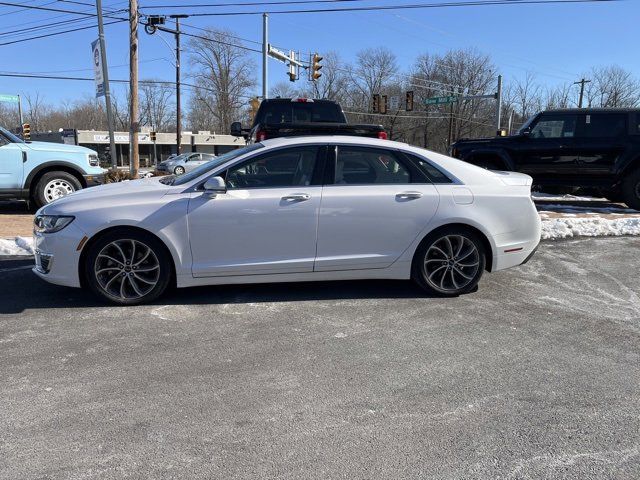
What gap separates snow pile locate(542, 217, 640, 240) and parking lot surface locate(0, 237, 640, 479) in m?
3.02

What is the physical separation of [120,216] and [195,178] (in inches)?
30.1

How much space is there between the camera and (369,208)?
489cm

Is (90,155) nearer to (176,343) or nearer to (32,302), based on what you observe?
(32,302)

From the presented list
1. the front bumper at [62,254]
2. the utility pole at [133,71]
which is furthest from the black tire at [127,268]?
the utility pole at [133,71]

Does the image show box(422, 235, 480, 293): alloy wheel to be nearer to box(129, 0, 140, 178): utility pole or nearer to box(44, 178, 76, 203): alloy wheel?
box(44, 178, 76, 203): alloy wheel

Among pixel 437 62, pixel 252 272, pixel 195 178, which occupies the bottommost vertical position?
pixel 252 272

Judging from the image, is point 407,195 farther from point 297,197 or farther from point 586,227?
point 586,227

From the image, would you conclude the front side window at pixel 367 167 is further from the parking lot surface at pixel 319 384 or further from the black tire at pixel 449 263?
the parking lot surface at pixel 319 384

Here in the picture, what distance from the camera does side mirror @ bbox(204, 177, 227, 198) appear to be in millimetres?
4594

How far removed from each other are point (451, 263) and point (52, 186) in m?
7.73

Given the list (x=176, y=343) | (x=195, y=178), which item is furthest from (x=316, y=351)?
(x=195, y=178)

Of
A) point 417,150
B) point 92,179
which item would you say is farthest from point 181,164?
point 417,150

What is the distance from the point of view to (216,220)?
15.3 ft

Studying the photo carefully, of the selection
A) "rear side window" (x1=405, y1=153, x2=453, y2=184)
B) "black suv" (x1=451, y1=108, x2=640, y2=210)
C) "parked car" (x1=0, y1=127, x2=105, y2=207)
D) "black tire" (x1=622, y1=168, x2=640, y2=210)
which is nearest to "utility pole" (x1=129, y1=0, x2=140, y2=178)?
"parked car" (x1=0, y1=127, x2=105, y2=207)
